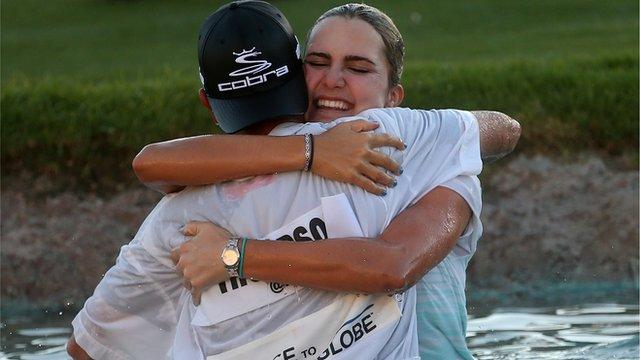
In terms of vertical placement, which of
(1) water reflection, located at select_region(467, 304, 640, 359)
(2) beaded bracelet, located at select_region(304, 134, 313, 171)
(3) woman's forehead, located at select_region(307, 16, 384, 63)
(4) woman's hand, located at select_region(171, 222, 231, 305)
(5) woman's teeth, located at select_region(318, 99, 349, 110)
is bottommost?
(1) water reflection, located at select_region(467, 304, 640, 359)

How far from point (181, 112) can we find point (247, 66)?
5.78m

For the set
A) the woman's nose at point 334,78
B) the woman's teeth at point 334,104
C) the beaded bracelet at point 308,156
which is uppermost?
the woman's nose at point 334,78

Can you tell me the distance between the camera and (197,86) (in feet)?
32.4

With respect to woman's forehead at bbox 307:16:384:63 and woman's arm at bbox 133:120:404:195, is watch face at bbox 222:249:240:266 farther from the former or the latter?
woman's forehead at bbox 307:16:384:63

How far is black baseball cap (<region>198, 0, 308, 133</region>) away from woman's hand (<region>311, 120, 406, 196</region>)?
0.20m

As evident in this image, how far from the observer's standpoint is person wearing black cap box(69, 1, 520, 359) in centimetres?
350

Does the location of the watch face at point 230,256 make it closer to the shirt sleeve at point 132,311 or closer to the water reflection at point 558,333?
the shirt sleeve at point 132,311

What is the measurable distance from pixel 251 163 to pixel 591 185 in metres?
5.80

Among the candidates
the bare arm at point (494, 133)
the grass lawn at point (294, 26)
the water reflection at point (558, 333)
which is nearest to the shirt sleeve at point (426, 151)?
the bare arm at point (494, 133)

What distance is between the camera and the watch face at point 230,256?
→ 3.50 m

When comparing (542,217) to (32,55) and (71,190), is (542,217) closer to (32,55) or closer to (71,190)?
(71,190)

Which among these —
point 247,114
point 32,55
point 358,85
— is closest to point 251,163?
point 247,114

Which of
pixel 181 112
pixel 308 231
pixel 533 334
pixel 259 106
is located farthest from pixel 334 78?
pixel 181 112

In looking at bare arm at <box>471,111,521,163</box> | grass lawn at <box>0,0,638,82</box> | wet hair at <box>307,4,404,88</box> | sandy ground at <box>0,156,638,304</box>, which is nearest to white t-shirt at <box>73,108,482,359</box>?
bare arm at <box>471,111,521,163</box>
